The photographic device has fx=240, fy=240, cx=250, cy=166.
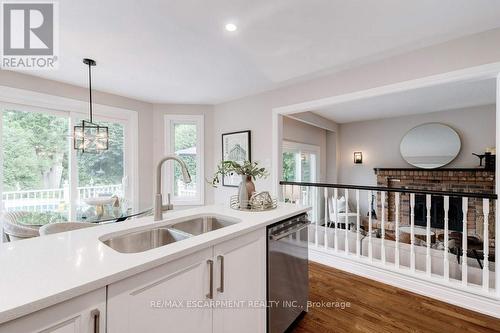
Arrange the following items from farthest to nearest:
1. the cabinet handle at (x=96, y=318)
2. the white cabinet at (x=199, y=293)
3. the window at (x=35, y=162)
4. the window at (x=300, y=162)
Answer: the window at (x=300, y=162) < the window at (x=35, y=162) < the white cabinet at (x=199, y=293) < the cabinet handle at (x=96, y=318)

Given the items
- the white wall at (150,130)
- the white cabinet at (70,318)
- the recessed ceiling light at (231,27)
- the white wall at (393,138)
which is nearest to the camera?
the white cabinet at (70,318)

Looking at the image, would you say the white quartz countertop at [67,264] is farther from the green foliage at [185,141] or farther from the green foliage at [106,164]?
the green foliage at [185,141]

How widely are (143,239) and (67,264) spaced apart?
22.3 inches

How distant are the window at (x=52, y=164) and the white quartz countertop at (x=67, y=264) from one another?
169cm

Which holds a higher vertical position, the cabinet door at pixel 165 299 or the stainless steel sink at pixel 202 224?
the stainless steel sink at pixel 202 224

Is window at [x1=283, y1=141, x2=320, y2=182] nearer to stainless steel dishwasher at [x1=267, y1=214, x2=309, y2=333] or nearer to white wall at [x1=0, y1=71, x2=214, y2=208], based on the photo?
white wall at [x1=0, y1=71, x2=214, y2=208]

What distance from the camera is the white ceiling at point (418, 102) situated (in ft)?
12.0

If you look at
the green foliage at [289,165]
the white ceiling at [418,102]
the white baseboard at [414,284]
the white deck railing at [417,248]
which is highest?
the white ceiling at [418,102]

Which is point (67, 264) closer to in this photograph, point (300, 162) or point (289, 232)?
point (289, 232)

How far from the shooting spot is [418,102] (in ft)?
14.5

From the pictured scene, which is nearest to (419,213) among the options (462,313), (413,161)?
(413,161)

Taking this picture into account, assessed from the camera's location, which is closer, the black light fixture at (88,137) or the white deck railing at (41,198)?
the black light fixture at (88,137)

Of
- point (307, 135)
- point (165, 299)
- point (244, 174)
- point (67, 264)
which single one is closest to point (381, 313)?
point (244, 174)

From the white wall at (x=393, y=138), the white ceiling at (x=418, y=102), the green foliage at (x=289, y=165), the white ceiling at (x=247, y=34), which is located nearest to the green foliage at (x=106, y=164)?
the white ceiling at (x=247, y=34)
